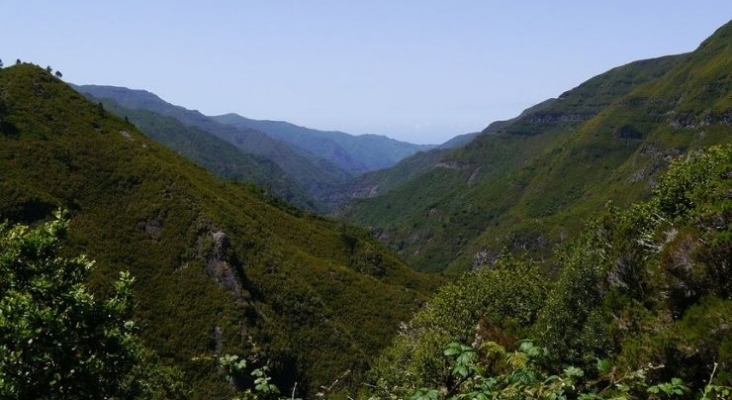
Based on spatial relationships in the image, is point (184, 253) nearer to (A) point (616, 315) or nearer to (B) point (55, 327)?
(B) point (55, 327)

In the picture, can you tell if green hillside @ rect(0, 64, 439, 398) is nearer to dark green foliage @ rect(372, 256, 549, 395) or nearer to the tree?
dark green foliage @ rect(372, 256, 549, 395)

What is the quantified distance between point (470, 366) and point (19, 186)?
103 m

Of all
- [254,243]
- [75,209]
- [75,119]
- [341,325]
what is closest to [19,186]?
[75,209]

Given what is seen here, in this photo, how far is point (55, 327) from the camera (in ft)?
52.5

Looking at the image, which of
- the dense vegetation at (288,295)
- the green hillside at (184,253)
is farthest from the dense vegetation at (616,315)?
the green hillside at (184,253)

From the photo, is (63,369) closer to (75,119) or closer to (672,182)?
(672,182)

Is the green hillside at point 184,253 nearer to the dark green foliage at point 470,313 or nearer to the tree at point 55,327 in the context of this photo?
the dark green foliage at point 470,313

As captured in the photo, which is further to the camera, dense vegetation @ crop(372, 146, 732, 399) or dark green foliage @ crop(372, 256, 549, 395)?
dark green foliage @ crop(372, 256, 549, 395)

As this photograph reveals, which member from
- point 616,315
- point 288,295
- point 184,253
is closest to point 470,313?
point 616,315

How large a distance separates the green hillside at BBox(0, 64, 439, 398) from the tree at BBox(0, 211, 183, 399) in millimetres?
55695

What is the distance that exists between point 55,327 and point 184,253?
8071 cm

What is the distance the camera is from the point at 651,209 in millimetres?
36312

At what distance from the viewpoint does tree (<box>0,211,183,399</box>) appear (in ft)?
50.3

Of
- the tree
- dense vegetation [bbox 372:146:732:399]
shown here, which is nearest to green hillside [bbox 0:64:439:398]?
dense vegetation [bbox 372:146:732:399]
